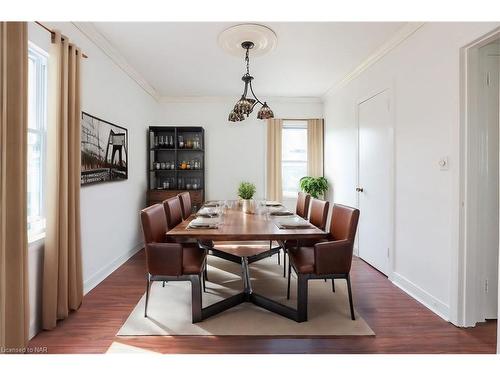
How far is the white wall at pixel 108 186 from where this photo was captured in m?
2.79

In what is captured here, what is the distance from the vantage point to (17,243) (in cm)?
173

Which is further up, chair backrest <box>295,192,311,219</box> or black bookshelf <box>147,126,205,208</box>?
black bookshelf <box>147,126,205,208</box>

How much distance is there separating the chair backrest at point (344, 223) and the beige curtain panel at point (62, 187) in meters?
2.18

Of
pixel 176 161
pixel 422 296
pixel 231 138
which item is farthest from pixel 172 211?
pixel 231 138

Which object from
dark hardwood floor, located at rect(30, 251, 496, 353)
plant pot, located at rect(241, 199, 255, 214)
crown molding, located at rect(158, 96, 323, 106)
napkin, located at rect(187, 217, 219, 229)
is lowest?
dark hardwood floor, located at rect(30, 251, 496, 353)

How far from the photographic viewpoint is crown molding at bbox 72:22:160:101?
2.78m

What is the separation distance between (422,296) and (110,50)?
4.01m

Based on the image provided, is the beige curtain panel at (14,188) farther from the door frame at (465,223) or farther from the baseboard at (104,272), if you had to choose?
the door frame at (465,223)

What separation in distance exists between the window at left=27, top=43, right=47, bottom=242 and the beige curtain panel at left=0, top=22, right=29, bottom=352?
0.56 m

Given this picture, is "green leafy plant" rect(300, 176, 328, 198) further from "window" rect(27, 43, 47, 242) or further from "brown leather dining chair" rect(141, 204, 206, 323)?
"window" rect(27, 43, 47, 242)

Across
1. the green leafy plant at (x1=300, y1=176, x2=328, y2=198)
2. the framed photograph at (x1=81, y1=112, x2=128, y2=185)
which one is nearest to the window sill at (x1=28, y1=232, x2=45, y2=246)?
the framed photograph at (x1=81, y1=112, x2=128, y2=185)

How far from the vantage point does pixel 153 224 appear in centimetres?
240

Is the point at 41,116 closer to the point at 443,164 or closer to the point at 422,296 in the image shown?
the point at 443,164
